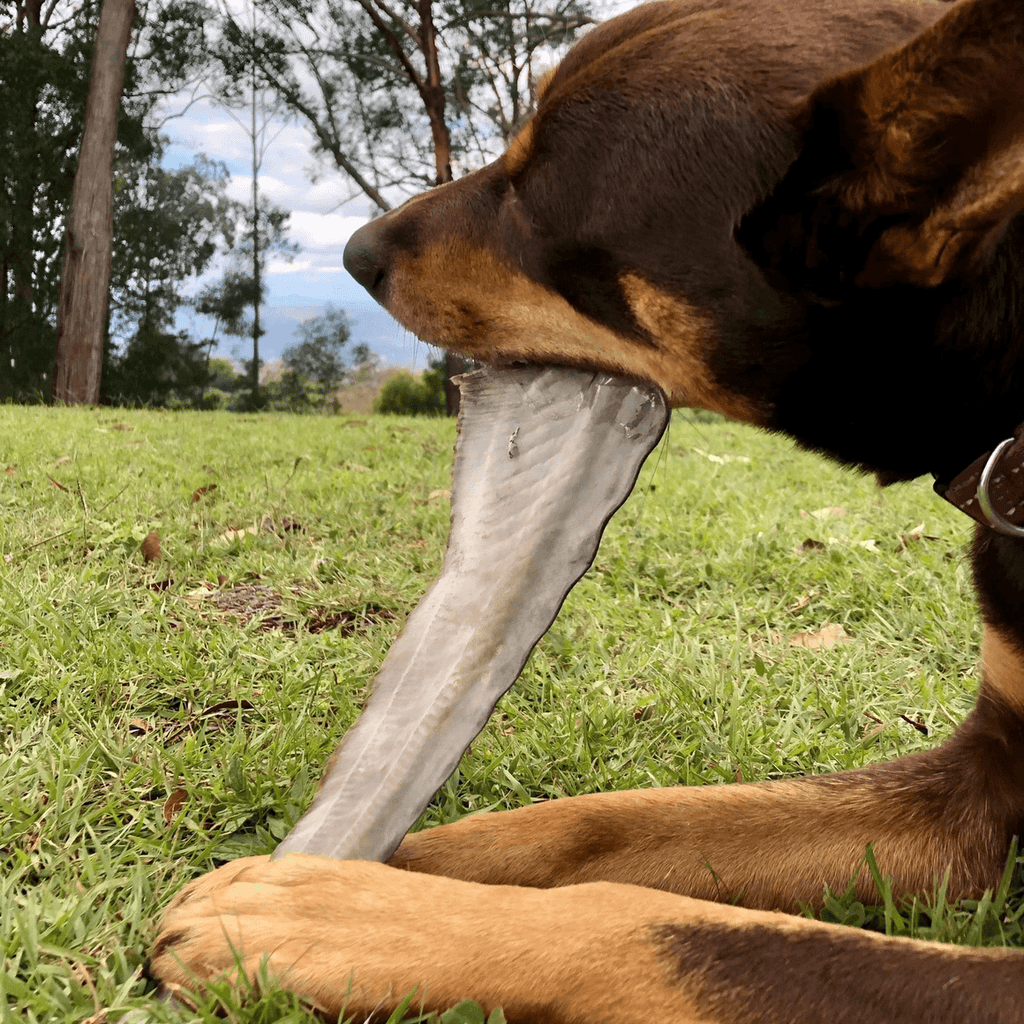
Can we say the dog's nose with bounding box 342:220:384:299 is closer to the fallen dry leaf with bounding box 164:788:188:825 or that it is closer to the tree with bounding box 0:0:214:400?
the fallen dry leaf with bounding box 164:788:188:825

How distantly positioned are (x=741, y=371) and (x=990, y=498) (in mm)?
498

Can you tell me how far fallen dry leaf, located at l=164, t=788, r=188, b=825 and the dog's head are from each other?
112 centimetres

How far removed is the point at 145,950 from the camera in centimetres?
144

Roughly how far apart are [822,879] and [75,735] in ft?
5.43

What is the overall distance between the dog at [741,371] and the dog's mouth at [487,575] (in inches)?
2.9

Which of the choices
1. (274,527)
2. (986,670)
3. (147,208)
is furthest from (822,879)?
(147,208)

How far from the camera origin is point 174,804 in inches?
73.5

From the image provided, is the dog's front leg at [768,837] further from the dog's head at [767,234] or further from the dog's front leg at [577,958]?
the dog's head at [767,234]

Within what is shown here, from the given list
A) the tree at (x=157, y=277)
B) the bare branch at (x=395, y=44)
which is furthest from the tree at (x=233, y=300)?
the bare branch at (x=395, y=44)

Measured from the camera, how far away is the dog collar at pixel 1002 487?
146 cm

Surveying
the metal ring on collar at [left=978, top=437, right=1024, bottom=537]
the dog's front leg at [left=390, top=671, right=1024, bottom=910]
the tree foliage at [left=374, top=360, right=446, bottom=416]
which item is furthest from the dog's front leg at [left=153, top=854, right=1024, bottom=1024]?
the tree foliage at [left=374, top=360, right=446, bottom=416]

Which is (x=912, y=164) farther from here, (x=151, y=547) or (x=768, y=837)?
(x=151, y=547)

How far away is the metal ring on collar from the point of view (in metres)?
1.48

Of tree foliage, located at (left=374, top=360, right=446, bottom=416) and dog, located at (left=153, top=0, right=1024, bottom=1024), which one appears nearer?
dog, located at (left=153, top=0, right=1024, bottom=1024)
